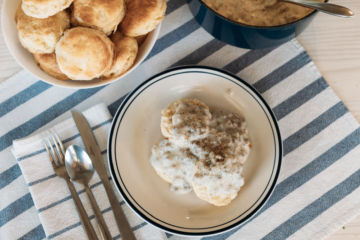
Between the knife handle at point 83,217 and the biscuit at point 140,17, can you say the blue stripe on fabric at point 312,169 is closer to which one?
the knife handle at point 83,217

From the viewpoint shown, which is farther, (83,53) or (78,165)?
(78,165)

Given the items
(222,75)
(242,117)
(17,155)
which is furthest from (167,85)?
(17,155)

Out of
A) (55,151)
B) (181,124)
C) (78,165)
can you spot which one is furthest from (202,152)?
(55,151)

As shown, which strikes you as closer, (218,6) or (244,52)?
(218,6)

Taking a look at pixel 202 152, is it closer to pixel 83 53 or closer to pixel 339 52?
pixel 83 53

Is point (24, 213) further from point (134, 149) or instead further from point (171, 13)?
point (171, 13)
